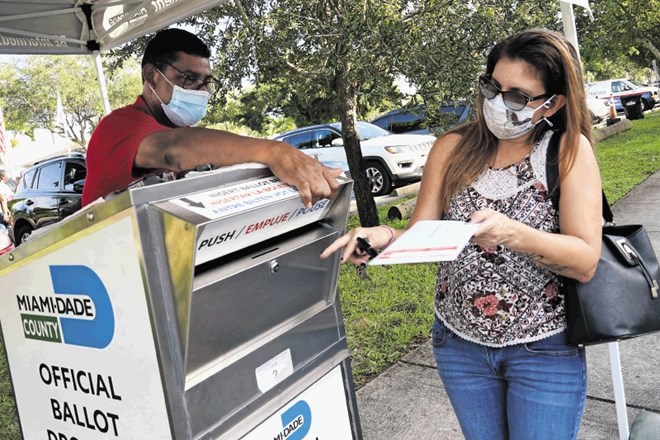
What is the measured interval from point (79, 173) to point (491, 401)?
943 centimetres

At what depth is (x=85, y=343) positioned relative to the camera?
1.45 meters

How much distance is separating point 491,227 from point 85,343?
1.02 m

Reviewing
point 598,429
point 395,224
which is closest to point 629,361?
point 598,429

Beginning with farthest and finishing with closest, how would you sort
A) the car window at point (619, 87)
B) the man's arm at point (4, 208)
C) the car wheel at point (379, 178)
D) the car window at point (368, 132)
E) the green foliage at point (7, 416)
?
the car window at point (619, 87), the car window at point (368, 132), the car wheel at point (379, 178), the man's arm at point (4, 208), the green foliage at point (7, 416)

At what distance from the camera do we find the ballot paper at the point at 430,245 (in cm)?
120

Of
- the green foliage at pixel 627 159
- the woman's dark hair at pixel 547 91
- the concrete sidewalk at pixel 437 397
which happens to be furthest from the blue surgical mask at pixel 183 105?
the green foliage at pixel 627 159

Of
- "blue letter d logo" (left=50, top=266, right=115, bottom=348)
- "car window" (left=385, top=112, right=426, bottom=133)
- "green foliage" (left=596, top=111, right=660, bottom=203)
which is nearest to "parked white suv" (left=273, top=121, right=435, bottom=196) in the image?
"car window" (left=385, top=112, right=426, bottom=133)

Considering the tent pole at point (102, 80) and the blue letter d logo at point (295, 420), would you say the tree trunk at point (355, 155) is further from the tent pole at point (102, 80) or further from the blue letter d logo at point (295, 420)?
the blue letter d logo at point (295, 420)

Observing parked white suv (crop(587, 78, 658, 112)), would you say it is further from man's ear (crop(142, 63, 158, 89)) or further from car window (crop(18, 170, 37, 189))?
man's ear (crop(142, 63, 158, 89))

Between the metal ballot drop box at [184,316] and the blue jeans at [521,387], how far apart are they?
384 mm

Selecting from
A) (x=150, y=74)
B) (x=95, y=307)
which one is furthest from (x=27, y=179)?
(x=95, y=307)

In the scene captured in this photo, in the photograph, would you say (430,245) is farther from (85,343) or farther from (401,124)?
(401,124)

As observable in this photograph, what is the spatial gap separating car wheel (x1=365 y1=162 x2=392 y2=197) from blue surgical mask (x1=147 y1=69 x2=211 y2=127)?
886 centimetres

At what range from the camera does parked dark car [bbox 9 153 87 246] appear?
9.79 m
